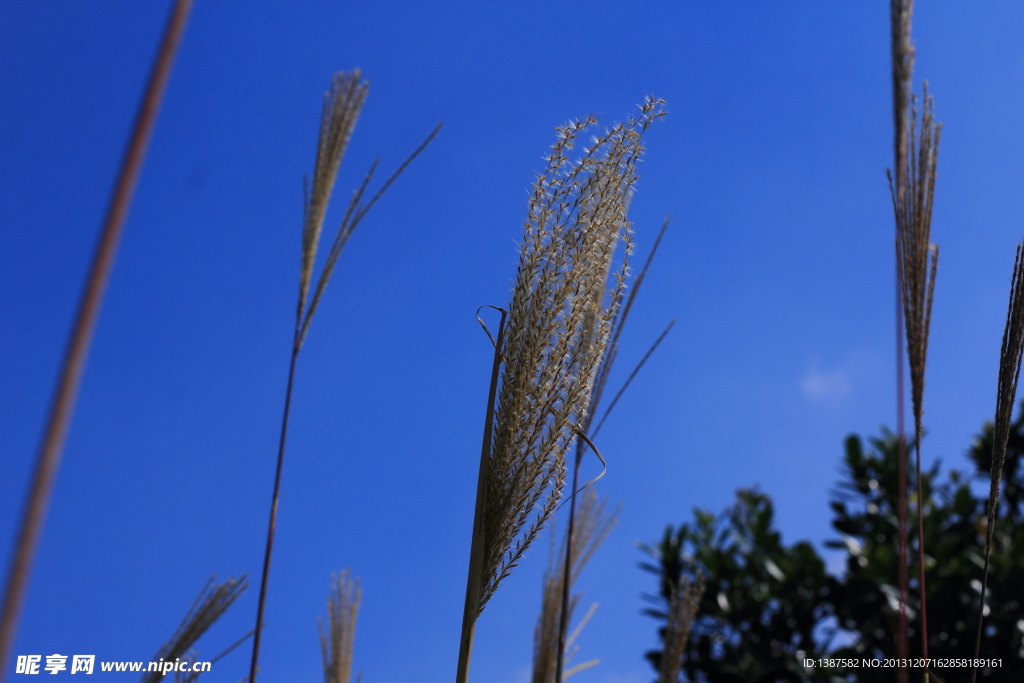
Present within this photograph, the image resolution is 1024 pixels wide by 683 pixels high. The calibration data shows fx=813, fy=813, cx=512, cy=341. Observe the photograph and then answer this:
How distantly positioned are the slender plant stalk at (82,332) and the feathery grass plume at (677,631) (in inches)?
121

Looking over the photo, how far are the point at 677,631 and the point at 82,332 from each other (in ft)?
10.6

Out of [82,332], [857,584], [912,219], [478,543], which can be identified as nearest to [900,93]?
[912,219]

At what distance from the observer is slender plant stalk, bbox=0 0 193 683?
1.16 feet

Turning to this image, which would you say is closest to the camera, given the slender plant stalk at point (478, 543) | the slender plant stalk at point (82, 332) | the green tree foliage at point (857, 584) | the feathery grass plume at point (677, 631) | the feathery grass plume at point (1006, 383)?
the slender plant stalk at point (82, 332)

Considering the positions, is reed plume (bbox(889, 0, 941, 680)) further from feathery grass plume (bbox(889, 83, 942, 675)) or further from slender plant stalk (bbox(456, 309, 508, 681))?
slender plant stalk (bbox(456, 309, 508, 681))

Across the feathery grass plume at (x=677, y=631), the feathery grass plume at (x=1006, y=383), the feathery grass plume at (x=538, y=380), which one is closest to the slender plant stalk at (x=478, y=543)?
the feathery grass plume at (x=538, y=380)

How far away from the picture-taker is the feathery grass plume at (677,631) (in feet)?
10.4

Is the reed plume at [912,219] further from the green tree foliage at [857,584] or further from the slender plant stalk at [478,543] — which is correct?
the green tree foliage at [857,584]

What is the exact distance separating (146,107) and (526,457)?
0.93 m

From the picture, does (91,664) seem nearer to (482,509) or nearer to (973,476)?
(482,509)

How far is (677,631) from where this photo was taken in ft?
10.7

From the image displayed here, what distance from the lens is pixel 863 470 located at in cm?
699

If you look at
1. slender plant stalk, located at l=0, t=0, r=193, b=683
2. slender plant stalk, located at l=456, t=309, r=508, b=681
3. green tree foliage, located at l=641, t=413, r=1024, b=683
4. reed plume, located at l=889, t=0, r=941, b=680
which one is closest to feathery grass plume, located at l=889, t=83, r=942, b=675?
reed plume, located at l=889, t=0, r=941, b=680

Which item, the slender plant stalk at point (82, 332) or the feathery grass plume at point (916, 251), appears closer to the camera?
the slender plant stalk at point (82, 332)
